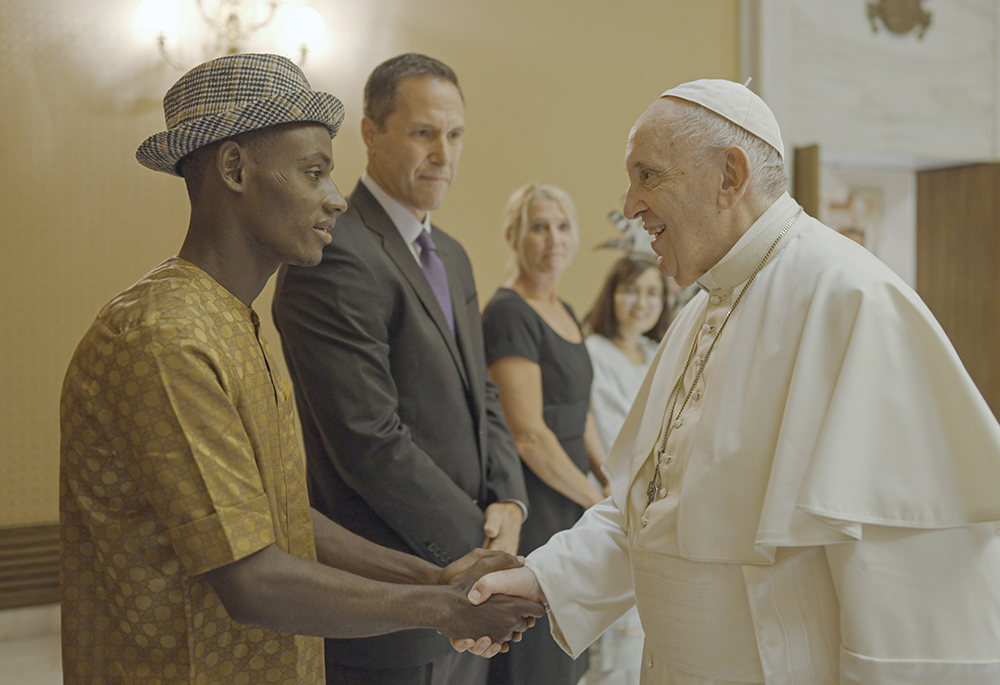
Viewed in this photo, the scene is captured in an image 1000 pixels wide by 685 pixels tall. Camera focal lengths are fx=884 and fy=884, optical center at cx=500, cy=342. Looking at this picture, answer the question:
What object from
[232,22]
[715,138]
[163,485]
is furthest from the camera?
[232,22]

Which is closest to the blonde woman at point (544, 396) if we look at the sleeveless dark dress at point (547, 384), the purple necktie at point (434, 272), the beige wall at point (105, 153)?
the sleeveless dark dress at point (547, 384)

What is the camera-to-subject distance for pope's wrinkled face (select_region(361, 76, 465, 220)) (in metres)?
2.61

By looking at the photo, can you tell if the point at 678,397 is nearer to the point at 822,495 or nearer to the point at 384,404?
the point at 822,495

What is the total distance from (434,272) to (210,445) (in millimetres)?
1270

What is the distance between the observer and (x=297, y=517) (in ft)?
5.82

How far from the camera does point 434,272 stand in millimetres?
2650

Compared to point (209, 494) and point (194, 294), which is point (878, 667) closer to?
point (209, 494)

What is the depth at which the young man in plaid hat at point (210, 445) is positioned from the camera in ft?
4.78

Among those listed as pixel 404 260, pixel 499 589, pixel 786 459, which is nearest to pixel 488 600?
pixel 499 589

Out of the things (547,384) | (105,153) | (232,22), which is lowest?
(547,384)

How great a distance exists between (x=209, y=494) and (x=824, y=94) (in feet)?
20.7

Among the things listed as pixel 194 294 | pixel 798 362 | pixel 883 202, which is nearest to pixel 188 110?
pixel 194 294

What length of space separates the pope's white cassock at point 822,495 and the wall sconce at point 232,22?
12.7ft

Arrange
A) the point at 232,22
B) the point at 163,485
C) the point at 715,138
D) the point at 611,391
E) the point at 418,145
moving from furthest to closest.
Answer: the point at 232,22 < the point at 611,391 < the point at 418,145 < the point at 715,138 < the point at 163,485
